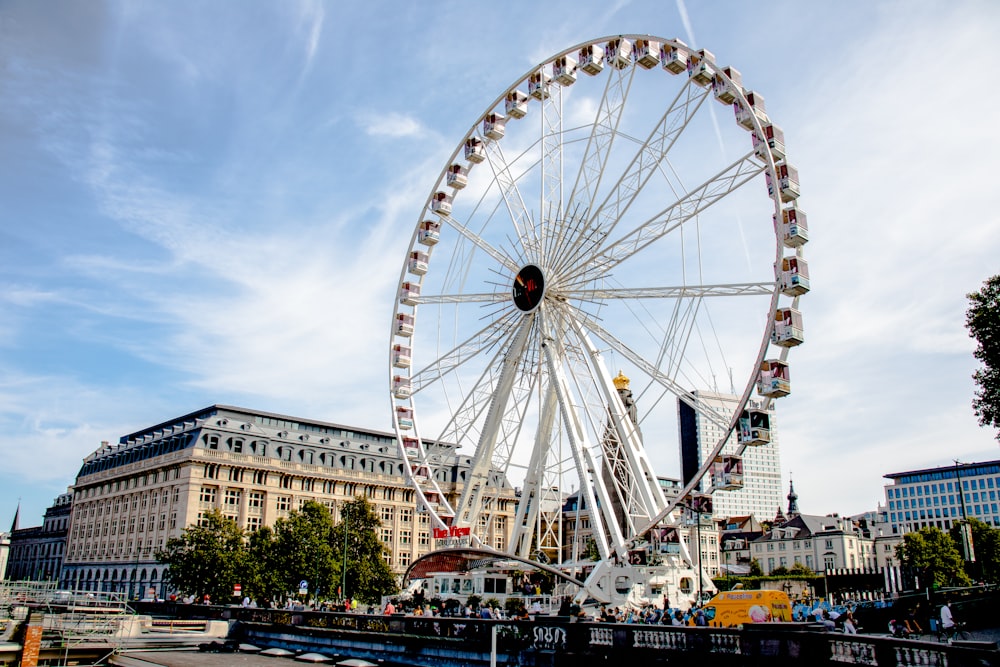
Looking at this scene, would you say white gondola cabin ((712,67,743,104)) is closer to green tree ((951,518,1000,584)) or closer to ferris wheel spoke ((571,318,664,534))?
ferris wheel spoke ((571,318,664,534))

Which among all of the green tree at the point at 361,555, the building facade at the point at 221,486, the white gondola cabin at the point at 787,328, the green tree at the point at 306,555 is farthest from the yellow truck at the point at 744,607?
the building facade at the point at 221,486

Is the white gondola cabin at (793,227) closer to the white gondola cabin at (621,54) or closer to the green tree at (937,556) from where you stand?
the white gondola cabin at (621,54)

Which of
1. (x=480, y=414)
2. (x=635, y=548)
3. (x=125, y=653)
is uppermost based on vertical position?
(x=480, y=414)

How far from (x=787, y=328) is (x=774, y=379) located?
7.29 ft

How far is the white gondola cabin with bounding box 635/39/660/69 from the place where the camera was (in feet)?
144

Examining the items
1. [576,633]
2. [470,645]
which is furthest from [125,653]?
[576,633]

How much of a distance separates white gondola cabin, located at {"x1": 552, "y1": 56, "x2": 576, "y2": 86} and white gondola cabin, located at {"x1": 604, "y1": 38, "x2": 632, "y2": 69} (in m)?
3.93

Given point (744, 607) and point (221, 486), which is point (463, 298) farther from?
point (221, 486)

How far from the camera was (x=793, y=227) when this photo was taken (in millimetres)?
37156

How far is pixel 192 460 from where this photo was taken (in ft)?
344

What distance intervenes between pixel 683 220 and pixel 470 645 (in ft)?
70.3

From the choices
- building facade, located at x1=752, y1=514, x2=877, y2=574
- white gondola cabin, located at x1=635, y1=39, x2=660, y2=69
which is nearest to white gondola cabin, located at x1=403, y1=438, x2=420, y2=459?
white gondola cabin, located at x1=635, y1=39, x2=660, y2=69

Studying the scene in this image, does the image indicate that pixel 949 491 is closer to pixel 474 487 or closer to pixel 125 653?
pixel 474 487

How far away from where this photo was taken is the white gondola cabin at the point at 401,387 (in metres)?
57.5
